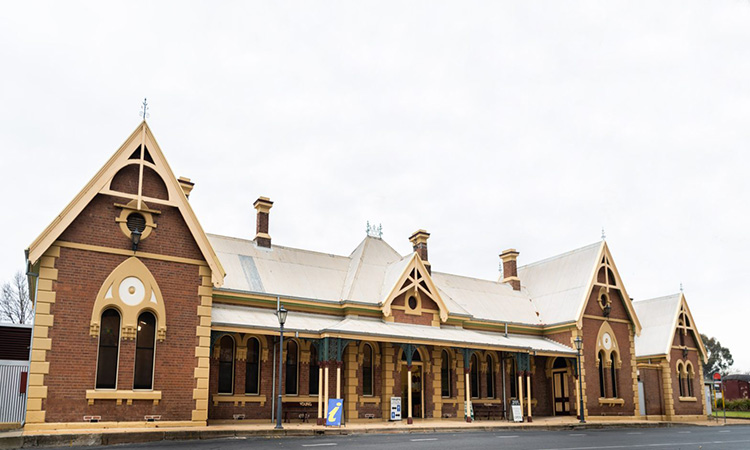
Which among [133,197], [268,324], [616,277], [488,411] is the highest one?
[133,197]

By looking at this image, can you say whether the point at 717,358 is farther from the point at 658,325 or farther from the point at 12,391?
the point at 12,391

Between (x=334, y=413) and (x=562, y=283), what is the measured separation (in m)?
18.4

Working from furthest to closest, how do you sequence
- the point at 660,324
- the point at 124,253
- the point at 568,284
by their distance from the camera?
the point at 660,324, the point at 568,284, the point at 124,253

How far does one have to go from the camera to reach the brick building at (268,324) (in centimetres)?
2030

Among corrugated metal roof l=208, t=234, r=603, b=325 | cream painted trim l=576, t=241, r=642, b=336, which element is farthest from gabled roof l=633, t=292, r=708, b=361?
corrugated metal roof l=208, t=234, r=603, b=325

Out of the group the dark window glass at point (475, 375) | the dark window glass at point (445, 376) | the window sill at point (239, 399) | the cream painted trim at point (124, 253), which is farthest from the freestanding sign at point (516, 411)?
the cream painted trim at point (124, 253)

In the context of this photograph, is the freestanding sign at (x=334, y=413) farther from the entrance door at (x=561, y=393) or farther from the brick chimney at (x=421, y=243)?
the entrance door at (x=561, y=393)

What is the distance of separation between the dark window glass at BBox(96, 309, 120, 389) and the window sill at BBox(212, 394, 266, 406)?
4737 mm

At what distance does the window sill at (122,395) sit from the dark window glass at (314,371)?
7381 millimetres

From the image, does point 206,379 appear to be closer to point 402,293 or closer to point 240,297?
point 240,297

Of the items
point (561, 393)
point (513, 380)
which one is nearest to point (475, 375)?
point (513, 380)

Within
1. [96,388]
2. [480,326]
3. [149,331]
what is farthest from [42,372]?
[480,326]

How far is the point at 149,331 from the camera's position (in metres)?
21.5

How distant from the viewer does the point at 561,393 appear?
34.0 meters
